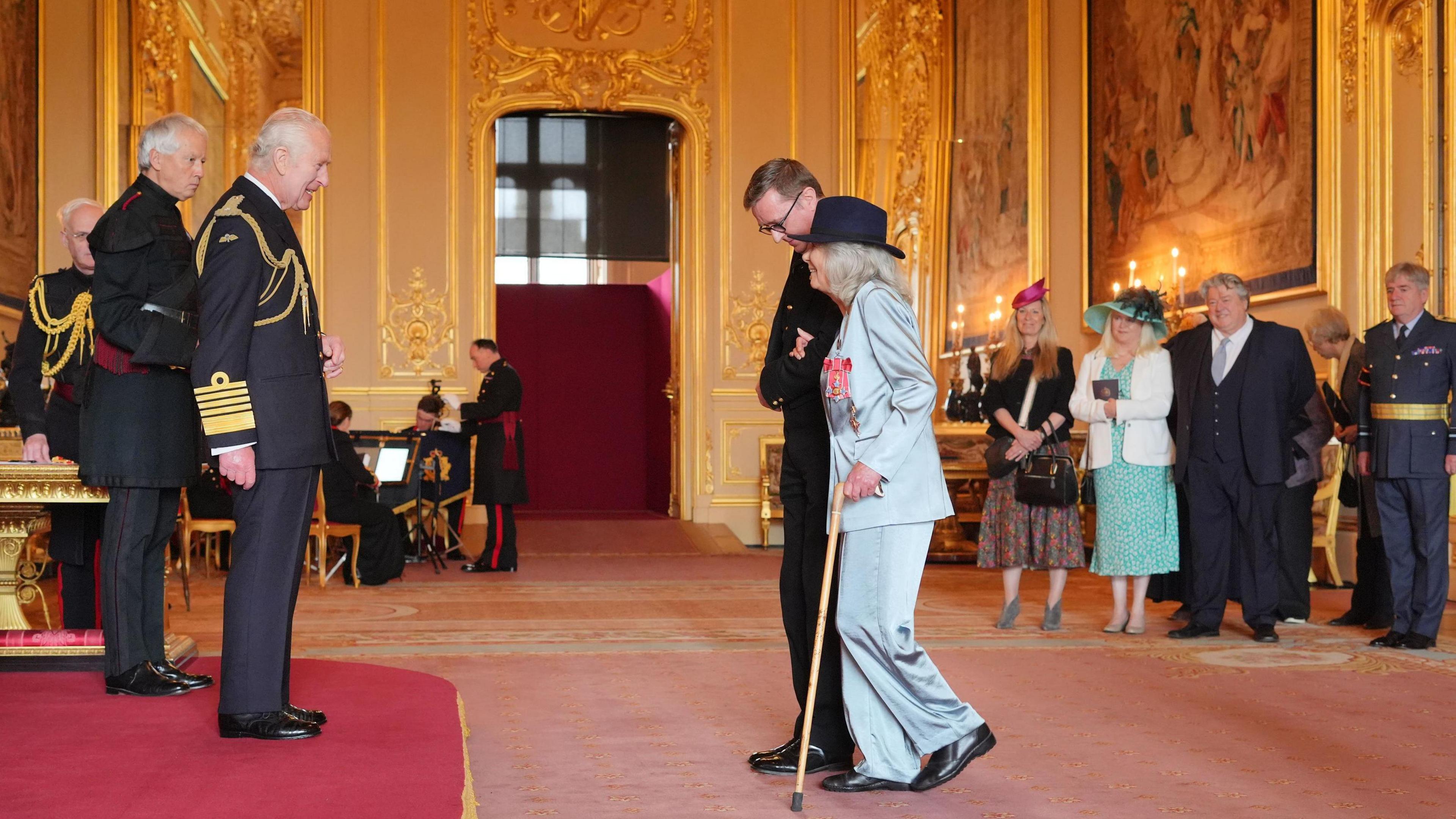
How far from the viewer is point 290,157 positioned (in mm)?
3094

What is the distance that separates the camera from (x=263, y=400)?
9.89 ft

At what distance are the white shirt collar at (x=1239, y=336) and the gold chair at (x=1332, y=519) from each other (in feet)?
7.89

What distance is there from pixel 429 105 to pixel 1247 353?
7.64 meters

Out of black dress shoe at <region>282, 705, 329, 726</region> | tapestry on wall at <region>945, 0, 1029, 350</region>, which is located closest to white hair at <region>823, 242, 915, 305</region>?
black dress shoe at <region>282, 705, 329, 726</region>

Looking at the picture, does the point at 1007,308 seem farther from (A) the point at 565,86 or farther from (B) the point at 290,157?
(B) the point at 290,157

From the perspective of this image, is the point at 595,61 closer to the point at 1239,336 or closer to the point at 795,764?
the point at 1239,336

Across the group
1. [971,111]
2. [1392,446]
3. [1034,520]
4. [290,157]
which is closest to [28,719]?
[290,157]

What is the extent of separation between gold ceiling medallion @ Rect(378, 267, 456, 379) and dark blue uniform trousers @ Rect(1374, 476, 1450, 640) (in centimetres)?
760

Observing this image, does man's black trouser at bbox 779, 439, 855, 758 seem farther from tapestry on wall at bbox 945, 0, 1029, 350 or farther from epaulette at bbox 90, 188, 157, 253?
tapestry on wall at bbox 945, 0, 1029, 350

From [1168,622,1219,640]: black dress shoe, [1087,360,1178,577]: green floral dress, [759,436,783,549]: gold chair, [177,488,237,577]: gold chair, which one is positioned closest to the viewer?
[1168,622,1219,640]: black dress shoe

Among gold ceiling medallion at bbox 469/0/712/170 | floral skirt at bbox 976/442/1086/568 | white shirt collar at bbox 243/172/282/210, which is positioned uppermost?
gold ceiling medallion at bbox 469/0/712/170

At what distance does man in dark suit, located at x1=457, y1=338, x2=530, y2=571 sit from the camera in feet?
27.8

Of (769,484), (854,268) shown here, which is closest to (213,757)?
(854,268)

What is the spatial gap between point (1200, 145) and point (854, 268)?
7.22 metres
